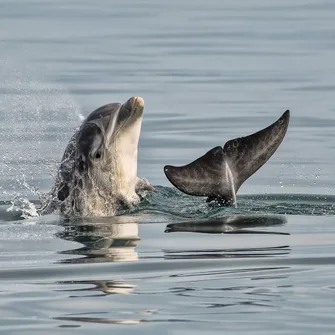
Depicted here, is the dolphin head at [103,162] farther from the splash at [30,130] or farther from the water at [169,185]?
the splash at [30,130]

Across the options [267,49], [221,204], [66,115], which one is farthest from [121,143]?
[267,49]

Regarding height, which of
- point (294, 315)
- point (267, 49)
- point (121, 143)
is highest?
point (267, 49)

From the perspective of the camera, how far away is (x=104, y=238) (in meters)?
15.3

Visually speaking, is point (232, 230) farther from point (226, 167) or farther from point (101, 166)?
point (101, 166)

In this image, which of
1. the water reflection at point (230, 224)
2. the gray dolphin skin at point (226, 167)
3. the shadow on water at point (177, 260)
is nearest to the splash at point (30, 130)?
the shadow on water at point (177, 260)

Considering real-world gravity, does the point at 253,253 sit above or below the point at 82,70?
below

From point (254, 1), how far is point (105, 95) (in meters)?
23.1

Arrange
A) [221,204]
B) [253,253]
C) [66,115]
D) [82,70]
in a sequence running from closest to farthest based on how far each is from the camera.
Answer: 1. [253,253]
2. [221,204]
3. [66,115]
4. [82,70]

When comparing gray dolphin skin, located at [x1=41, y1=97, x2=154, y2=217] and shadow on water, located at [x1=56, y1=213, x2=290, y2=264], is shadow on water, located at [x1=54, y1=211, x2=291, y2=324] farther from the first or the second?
gray dolphin skin, located at [x1=41, y1=97, x2=154, y2=217]

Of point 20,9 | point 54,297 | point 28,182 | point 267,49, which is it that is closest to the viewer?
point 54,297

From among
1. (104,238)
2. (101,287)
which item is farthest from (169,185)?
(101,287)

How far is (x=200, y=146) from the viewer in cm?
2194

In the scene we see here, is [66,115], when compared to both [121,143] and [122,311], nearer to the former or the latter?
[121,143]

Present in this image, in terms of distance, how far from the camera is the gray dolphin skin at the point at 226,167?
16.5 metres
